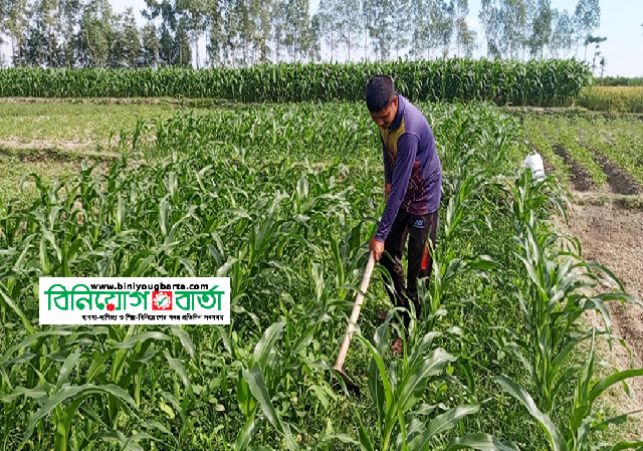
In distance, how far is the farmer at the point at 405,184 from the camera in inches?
124

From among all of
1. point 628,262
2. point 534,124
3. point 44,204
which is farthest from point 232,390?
point 534,124

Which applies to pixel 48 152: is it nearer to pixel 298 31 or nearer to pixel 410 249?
pixel 410 249

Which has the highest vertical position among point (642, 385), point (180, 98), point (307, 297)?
point (180, 98)

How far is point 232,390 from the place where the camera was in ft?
9.69

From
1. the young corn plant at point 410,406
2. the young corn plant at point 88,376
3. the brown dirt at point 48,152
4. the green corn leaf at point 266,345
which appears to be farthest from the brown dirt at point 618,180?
the brown dirt at point 48,152

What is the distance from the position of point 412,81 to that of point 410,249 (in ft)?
59.5

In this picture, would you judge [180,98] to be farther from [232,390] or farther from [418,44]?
[418,44]

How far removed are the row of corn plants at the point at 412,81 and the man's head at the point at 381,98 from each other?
56.8 feet

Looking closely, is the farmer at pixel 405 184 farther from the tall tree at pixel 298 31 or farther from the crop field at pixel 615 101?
the tall tree at pixel 298 31

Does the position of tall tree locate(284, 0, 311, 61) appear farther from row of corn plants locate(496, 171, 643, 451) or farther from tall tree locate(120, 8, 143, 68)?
row of corn plants locate(496, 171, 643, 451)

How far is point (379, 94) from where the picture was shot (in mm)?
3025

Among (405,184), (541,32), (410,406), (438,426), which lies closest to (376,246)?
(405,184)

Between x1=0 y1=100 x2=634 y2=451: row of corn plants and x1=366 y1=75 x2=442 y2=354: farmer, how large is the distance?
0.20m

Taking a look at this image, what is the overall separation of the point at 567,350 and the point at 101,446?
2.33m
